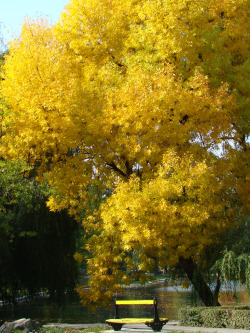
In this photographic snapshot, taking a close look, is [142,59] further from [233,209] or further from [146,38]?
[233,209]

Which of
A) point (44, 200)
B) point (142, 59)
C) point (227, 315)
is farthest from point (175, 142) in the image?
Result: point (44, 200)

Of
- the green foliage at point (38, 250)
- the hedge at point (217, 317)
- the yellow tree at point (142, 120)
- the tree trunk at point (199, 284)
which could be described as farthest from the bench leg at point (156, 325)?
the green foliage at point (38, 250)

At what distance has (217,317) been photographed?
1065 centimetres

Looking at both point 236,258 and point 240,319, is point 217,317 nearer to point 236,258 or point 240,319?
point 240,319

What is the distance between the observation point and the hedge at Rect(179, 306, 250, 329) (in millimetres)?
10211

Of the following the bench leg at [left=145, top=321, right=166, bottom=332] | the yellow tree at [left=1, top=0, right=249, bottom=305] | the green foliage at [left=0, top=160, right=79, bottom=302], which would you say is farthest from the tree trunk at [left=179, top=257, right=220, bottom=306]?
the green foliage at [left=0, top=160, right=79, bottom=302]

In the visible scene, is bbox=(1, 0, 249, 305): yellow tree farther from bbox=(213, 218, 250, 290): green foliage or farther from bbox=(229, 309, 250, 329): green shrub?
bbox=(229, 309, 250, 329): green shrub

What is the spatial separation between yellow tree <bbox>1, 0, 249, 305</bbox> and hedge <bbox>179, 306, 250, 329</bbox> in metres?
1.58

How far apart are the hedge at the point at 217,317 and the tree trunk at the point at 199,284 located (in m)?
1.56

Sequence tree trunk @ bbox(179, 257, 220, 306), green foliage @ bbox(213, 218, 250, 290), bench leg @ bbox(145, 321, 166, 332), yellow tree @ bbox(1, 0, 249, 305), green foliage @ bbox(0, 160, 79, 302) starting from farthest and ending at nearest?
green foliage @ bbox(0, 160, 79, 302), tree trunk @ bbox(179, 257, 220, 306), yellow tree @ bbox(1, 0, 249, 305), green foliage @ bbox(213, 218, 250, 290), bench leg @ bbox(145, 321, 166, 332)

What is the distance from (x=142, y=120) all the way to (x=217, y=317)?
19.1ft

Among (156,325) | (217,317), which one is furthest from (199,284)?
(156,325)

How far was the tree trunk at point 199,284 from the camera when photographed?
12.8m

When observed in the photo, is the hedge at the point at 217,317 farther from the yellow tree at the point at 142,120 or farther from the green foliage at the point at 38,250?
the green foliage at the point at 38,250
